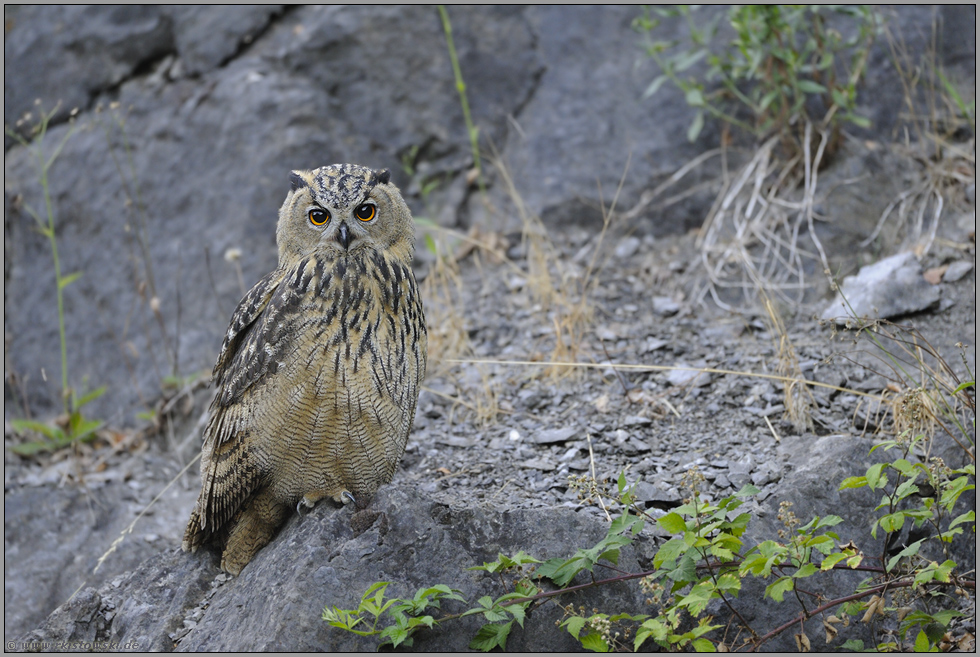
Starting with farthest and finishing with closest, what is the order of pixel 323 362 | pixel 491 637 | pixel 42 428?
1. pixel 42 428
2. pixel 323 362
3. pixel 491 637

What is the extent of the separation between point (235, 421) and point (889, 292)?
10.3 ft

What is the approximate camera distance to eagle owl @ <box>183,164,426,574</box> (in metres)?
2.80

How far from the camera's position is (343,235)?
2.81m

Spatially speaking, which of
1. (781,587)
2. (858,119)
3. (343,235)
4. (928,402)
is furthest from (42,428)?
(858,119)

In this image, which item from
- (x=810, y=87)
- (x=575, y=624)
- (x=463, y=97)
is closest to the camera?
(x=575, y=624)

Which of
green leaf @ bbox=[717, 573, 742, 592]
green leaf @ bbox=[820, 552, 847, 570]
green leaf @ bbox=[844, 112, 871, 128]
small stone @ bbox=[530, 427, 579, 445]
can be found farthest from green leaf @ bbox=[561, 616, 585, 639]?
green leaf @ bbox=[844, 112, 871, 128]

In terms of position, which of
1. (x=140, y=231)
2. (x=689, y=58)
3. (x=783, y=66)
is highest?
(x=689, y=58)

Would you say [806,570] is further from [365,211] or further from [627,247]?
[627,247]

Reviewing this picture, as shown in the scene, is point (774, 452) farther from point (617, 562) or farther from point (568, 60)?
point (568, 60)

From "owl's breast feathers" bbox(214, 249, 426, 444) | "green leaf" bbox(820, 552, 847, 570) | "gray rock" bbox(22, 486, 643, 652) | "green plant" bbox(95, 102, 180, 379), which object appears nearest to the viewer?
"green leaf" bbox(820, 552, 847, 570)

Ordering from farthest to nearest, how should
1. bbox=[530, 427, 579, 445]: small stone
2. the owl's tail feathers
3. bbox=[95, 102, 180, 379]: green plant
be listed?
bbox=[95, 102, 180, 379]: green plant < bbox=[530, 427, 579, 445]: small stone < the owl's tail feathers

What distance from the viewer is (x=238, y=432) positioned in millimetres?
2965

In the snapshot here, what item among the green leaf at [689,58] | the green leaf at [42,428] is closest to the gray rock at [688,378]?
the green leaf at [689,58]

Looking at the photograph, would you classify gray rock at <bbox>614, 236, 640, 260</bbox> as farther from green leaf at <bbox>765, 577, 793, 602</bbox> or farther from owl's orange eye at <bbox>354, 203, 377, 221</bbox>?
green leaf at <bbox>765, 577, 793, 602</bbox>
